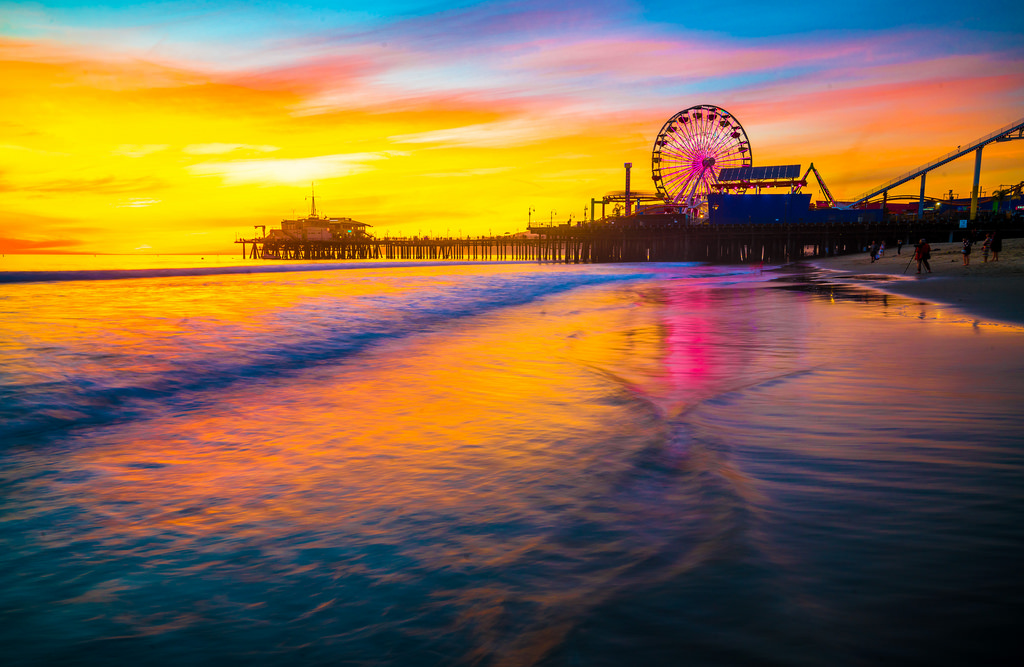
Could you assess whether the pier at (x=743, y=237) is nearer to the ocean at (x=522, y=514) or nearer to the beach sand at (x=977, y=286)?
the beach sand at (x=977, y=286)

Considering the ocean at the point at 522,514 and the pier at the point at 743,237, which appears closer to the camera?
the ocean at the point at 522,514

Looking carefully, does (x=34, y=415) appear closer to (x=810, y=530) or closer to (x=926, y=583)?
(x=810, y=530)

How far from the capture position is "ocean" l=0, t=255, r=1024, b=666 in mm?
2666

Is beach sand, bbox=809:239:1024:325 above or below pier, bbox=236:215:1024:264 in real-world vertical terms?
below

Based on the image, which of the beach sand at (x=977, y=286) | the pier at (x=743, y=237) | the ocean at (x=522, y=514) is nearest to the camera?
the ocean at (x=522, y=514)

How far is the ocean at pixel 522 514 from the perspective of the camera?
2666mm

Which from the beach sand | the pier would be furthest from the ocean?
the pier

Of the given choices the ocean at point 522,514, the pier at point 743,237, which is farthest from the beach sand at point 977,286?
the pier at point 743,237

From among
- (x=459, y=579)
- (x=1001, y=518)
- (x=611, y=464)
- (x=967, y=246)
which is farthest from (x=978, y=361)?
(x=967, y=246)

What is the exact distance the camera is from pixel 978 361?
866cm

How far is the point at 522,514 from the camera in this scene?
4.01 meters

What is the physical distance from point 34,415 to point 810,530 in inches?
316

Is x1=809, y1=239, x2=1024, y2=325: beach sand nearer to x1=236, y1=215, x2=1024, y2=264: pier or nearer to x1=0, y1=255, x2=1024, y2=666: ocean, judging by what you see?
x1=0, y1=255, x2=1024, y2=666: ocean

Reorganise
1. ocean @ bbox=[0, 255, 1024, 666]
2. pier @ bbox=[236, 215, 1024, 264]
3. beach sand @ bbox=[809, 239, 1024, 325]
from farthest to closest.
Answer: pier @ bbox=[236, 215, 1024, 264] → beach sand @ bbox=[809, 239, 1024, 325] → ocean @ bbox=[0, 255, 1024, 666]
